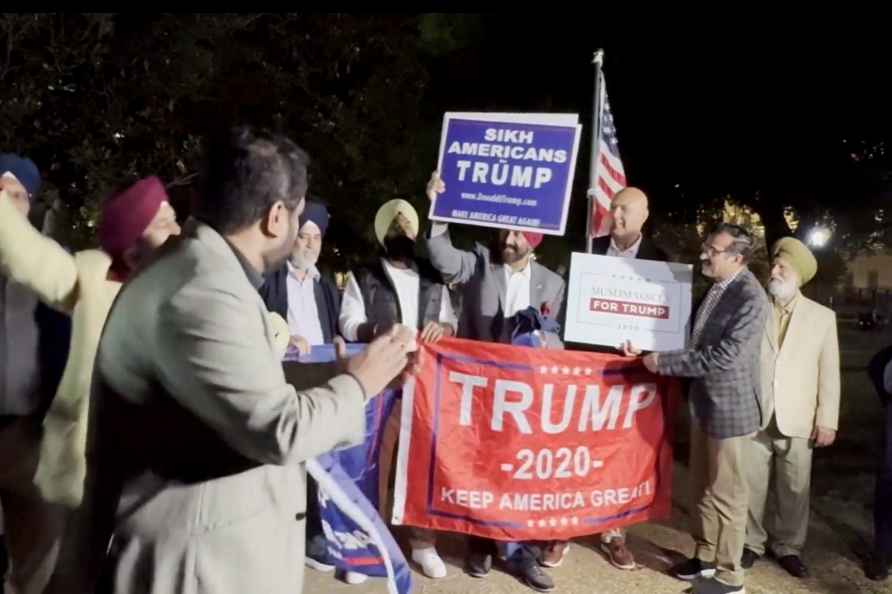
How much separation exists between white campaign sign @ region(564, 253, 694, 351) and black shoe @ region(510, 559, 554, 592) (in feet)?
4.21

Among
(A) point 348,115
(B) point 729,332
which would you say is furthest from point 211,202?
(A) point 348,115

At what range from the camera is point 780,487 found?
17.4ft

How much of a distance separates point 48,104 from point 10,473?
7.12 meters

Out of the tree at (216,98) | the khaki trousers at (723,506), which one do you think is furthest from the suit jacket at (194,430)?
the tree at (216,98)

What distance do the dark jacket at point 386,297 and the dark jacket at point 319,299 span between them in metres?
0.21

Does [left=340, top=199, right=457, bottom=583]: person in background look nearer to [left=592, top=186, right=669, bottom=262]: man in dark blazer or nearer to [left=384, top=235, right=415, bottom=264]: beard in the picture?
[left=384, top=235, right=415, bottom=264]: beard

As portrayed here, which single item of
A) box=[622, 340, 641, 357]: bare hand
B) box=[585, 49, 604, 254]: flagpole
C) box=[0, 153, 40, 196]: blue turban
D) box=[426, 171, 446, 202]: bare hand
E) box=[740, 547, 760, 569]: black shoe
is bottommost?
box=[740, 547, 760, 569]: black shoe

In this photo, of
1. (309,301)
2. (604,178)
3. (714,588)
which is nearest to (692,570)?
(714,588)

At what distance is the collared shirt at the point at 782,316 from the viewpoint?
207 inches

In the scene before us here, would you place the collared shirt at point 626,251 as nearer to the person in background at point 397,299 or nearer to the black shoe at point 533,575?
the person in background at point 397,299

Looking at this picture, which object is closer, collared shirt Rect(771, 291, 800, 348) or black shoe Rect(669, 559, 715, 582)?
black shoe Rect(669, 559, 715, 582)

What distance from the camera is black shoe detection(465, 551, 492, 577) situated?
16.2ft

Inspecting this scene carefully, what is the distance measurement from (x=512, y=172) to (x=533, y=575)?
2.18 meters

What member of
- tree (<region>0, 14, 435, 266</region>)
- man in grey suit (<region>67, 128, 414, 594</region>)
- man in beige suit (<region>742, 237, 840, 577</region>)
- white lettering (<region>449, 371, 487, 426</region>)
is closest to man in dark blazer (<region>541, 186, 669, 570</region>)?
man in beige suit (<region>742, 237, 840, 577</region>)
